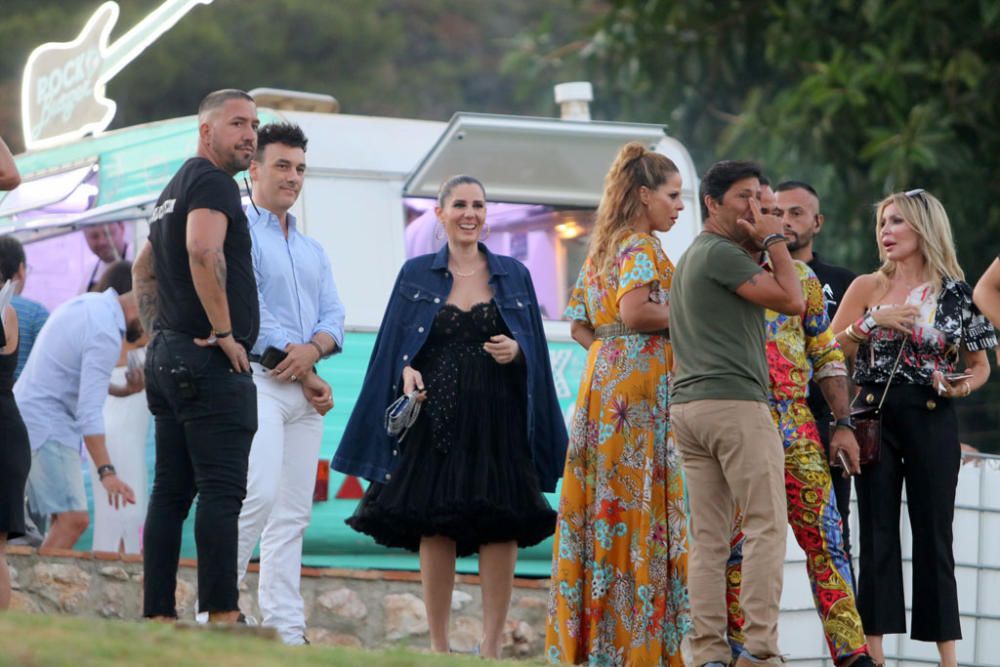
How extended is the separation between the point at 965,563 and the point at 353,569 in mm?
3015

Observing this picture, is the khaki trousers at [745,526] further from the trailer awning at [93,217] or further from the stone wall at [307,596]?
the trailer awning at [93,217]

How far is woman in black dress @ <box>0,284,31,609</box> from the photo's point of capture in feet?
21.8

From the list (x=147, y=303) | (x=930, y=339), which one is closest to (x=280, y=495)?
(x=147, y=303)

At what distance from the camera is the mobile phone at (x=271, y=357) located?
718 cm

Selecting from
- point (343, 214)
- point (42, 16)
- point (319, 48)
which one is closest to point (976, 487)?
point (343, 214)

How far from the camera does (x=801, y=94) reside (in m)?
13.6

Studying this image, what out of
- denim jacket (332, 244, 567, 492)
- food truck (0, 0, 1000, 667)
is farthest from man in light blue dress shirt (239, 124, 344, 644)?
food truck (0, 0, 1000, 667)

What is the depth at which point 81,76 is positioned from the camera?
11688 millimetres

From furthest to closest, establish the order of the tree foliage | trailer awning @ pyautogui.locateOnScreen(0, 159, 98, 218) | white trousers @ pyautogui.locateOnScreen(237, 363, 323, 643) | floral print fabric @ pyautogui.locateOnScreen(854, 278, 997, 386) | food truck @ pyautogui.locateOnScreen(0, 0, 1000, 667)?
the tree foliage < trailer awning @ pyautogui.locateOnScreen(0, 159, 98, 218) < food truck @ pyautogui.locateOnScreen(0, 0, 1000, 667) < floral print fabric @ pyautogui.locateOnScreen(854, 278, 997, 386) < white trousers @ pyautogui.locateOnScreen(237, 363, 323, 643)

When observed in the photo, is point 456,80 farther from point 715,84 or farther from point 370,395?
point 370,395

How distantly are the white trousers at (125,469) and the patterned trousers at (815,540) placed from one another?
414 cm

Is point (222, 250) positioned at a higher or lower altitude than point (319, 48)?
lower

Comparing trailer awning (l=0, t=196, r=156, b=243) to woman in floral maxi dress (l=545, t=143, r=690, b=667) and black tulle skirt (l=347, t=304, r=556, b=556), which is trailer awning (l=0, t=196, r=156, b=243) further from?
woman in floral maxi dress (l=545, t=143, r=690, b=667)

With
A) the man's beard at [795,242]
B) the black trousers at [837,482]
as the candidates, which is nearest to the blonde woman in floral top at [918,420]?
the black trousers at [837,482]
